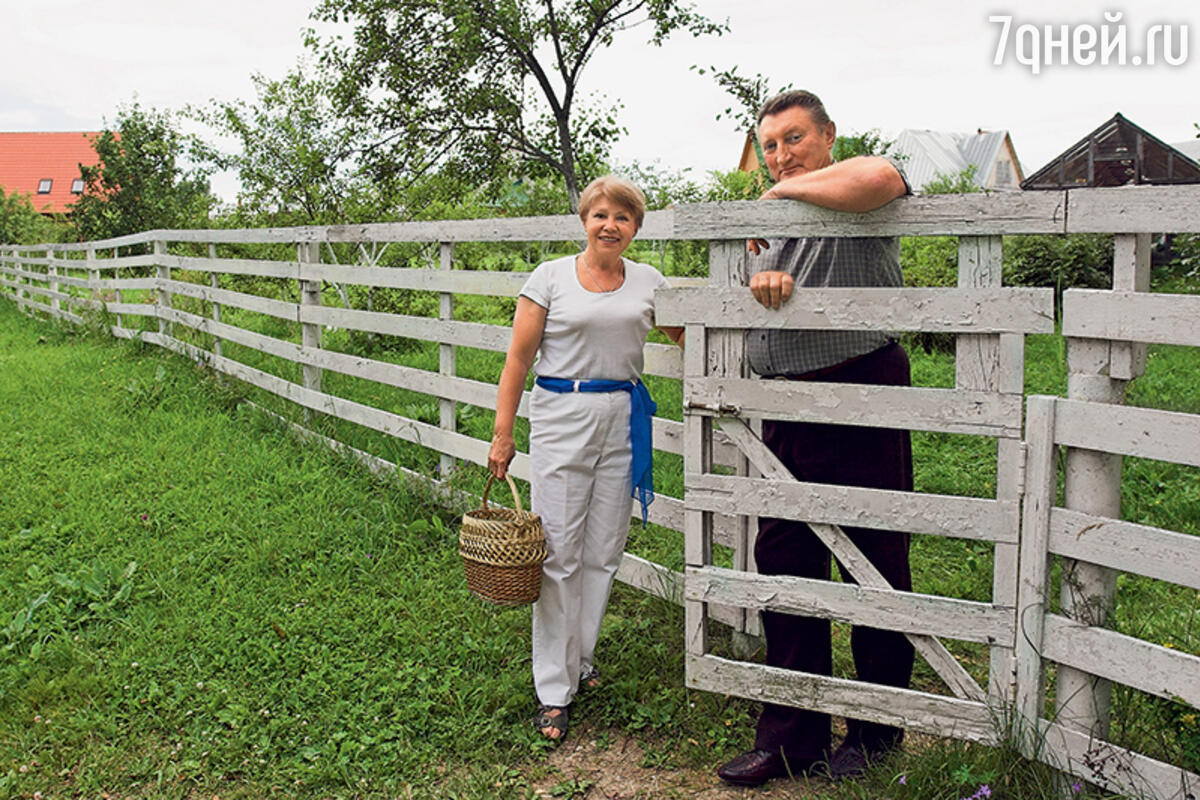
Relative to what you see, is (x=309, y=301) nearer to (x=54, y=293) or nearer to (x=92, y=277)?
(x=92, y=277)

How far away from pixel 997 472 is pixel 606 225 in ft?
4.96

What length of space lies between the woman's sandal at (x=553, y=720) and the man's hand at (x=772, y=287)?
1.67m

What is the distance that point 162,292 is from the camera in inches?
446

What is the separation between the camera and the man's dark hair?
10.5 ft

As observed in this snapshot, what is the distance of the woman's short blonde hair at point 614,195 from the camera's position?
140 inches

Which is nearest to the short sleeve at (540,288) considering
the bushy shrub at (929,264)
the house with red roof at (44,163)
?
the bushy shrub at (929,264)

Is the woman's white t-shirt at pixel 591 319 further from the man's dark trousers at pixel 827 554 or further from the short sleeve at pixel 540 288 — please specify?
the man's dark trousers at pixel 827 554

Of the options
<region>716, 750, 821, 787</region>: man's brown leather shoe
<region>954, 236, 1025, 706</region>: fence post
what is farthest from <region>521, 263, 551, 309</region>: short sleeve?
<region>716, 750, 821, 787</region>: man's brown leather shoe

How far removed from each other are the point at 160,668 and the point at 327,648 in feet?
2.20

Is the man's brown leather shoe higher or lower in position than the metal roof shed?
lower

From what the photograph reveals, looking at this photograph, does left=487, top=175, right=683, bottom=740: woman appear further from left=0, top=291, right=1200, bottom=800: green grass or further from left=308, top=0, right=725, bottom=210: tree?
left=308, top=0, right=725, bottom=210: tree

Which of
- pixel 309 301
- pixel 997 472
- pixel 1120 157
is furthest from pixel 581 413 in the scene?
pixel 1120 157

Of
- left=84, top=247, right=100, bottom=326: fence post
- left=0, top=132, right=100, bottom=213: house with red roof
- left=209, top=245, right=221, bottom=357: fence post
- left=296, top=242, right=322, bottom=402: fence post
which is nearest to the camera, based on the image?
left=296, top=242, right=322, bottom=402: fence post

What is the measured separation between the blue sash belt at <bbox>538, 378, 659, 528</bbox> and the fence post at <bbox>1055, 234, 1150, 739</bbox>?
4.74 feet
